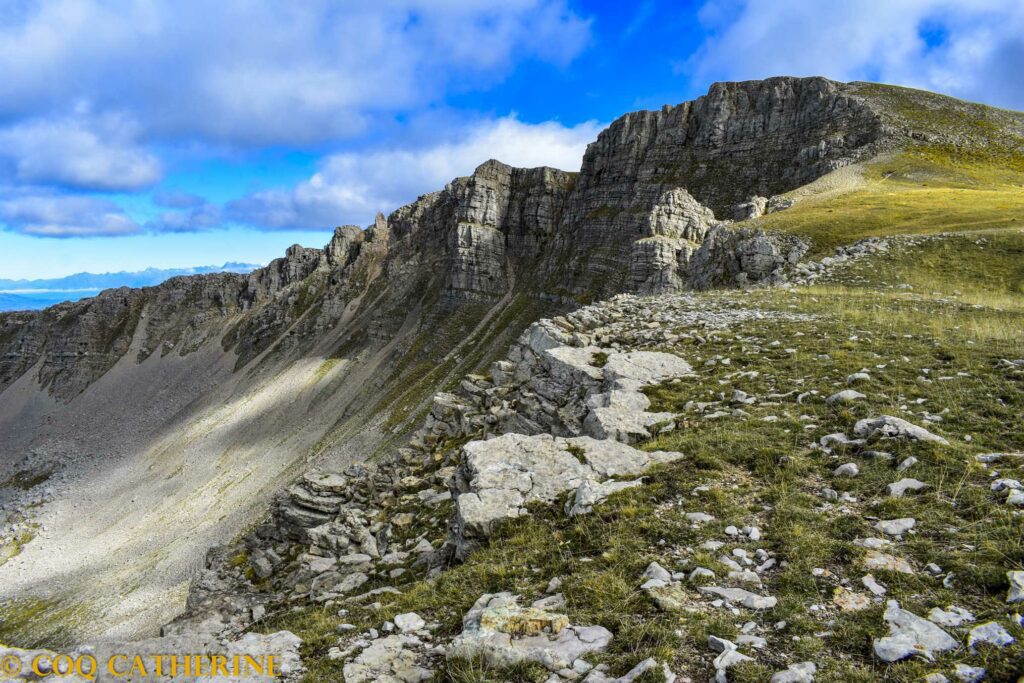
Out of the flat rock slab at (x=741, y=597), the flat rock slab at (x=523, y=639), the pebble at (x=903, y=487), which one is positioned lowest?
the flat rock slab at (x=523, y=639)

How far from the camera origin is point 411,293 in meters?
144

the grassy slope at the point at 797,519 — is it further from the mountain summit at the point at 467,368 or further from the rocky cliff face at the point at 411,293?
the rocky cliff face at the point at 411,293

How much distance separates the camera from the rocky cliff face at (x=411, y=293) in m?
81.6

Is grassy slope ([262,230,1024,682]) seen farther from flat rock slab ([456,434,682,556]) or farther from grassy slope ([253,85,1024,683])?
flat rock slab ([456,434,682,556])

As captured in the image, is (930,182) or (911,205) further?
(930,182)

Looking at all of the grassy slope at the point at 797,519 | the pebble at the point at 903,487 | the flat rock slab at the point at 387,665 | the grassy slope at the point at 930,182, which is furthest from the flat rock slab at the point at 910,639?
the grassy slope at the point at 930,182

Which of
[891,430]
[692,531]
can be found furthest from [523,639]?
[891,430]

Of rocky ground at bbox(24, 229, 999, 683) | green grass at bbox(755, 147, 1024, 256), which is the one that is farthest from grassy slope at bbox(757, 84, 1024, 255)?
rocky ground at bbox(24, 229, 999, 683)

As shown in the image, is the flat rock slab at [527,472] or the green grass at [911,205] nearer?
the flat rock slab at [527,472]

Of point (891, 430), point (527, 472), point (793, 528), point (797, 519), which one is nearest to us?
point (793, 528)

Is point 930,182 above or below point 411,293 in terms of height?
above

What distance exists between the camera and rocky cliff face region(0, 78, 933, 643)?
3211 inches

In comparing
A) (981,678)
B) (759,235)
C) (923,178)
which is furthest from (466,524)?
(923,178)

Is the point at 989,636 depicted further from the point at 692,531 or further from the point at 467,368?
the point at 467,368
